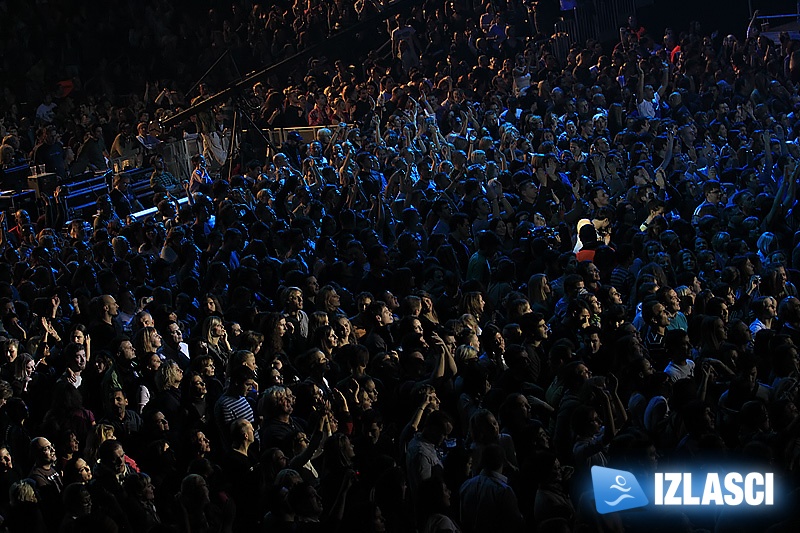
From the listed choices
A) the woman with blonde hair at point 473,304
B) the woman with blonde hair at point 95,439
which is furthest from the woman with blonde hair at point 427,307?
the woman with blonde hair at point 95,439

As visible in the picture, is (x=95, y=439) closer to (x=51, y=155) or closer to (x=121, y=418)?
(x=121, y=418)

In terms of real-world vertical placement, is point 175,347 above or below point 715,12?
below

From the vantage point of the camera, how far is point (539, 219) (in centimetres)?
1191

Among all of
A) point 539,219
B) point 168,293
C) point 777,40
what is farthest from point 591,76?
point 168,293

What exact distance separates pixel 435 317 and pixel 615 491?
360 cm

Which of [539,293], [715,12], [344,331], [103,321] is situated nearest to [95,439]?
[344,331]

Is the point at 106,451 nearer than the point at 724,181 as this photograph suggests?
Yes

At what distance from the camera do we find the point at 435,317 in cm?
977

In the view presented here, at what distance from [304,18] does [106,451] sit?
62.7 ft

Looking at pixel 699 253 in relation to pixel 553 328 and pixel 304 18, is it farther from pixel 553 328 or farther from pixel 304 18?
pixel 304 18

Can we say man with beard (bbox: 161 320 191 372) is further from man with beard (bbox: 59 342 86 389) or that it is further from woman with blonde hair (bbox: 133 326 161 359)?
man with beard (bbox: 59 342 86 389)

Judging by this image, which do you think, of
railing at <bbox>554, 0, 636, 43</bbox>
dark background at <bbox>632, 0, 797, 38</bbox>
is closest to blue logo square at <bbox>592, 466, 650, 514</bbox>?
railing at <bbox>554, 0, 636, 43</bbox>

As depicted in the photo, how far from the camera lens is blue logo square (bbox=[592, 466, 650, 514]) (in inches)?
245

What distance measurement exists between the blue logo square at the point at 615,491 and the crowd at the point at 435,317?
0.07 metres
